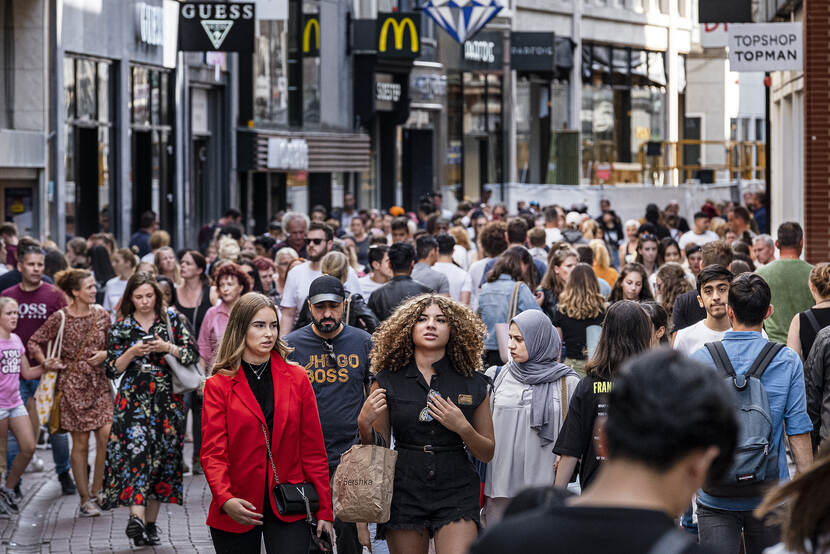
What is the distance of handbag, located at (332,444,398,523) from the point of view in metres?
6.63

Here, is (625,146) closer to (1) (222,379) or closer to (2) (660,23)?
(2) (660,23)

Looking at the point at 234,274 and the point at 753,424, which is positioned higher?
the point at 234,274

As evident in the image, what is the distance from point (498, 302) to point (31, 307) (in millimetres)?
3857

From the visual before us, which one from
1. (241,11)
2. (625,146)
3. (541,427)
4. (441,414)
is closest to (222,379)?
(441,414)

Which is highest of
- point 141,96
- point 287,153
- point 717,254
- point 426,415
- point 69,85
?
point 141,96

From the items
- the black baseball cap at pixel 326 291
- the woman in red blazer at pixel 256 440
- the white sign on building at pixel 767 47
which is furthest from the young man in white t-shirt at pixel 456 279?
the woman in red blazer at pixel 256 440

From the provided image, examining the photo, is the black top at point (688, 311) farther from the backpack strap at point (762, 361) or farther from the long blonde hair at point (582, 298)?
the backpack strap at point (762, 361)

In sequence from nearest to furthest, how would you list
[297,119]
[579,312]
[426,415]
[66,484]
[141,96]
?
A: [426,415] → [579,312] → [66,484] → [141,96] → [297,119]

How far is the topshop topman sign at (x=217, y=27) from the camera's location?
23.2 metres

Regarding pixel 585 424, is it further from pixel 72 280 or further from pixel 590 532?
pixel 72 280

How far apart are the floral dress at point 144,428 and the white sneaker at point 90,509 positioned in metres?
1.21

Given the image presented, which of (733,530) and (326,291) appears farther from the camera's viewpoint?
(326,291)

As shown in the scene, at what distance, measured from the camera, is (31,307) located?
12.2 metres

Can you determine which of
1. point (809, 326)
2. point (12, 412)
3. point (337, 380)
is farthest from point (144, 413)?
point (809, 326)
